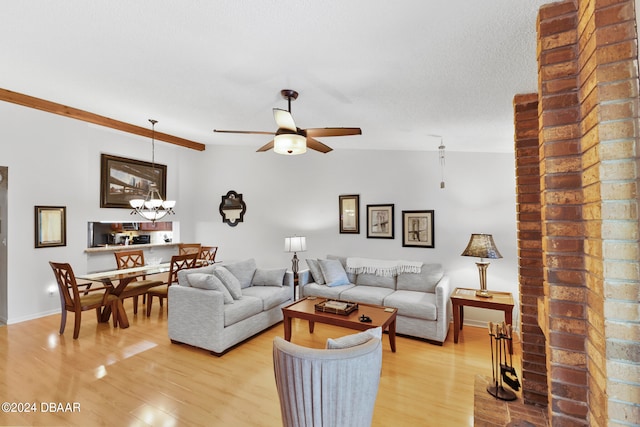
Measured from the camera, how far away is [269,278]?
4.43 m

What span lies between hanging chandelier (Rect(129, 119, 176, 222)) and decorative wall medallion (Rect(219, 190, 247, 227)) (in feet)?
3.43

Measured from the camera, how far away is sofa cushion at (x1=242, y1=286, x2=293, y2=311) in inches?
153

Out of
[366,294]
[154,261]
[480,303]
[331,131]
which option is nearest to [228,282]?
[366,294]

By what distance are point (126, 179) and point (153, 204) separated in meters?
1.34

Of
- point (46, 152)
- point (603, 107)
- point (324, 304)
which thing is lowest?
point (324, 304)

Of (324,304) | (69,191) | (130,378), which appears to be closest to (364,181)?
(324,304)

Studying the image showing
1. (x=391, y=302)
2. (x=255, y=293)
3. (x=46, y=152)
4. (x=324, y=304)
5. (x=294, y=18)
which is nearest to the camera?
(x=294, y=18)

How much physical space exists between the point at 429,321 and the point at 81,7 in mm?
4062

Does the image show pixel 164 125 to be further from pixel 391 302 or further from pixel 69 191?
pixel 391 302

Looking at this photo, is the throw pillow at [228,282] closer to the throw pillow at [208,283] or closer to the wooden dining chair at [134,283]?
the throw pillow at [208,283]

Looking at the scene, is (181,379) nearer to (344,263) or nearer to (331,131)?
(331,131)

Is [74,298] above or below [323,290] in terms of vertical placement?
above

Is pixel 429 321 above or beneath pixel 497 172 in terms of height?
beneath

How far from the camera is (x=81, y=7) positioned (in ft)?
6.13
